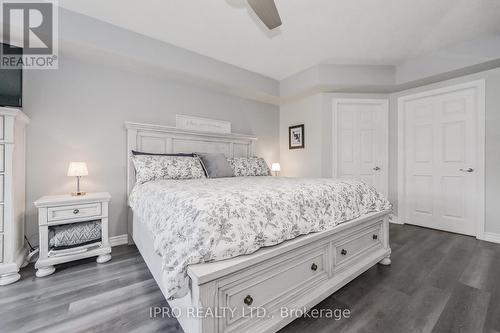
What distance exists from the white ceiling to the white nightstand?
1841mm

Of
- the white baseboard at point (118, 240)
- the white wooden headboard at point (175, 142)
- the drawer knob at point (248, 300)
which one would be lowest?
the white baseboard at point (118, 240)

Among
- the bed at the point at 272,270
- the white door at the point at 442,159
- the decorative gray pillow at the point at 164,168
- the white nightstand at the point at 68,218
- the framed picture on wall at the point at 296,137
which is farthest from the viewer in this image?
the framed picture on wall at the point at 296,137

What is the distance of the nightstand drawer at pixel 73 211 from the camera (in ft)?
6.22

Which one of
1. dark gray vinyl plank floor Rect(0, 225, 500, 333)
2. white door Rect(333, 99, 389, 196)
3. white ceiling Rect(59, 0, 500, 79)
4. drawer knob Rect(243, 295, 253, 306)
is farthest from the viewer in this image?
white door Rect(333, 99, 389, 196)

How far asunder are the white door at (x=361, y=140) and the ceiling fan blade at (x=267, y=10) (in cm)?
241

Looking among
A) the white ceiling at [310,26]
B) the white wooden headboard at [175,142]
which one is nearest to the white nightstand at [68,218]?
the white wooden headboard at [175,142]

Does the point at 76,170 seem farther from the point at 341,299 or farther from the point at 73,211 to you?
the point at 341,299

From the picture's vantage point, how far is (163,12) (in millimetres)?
2109

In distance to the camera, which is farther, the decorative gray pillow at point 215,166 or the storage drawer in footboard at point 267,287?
the decorative gray pillow at point 215,166

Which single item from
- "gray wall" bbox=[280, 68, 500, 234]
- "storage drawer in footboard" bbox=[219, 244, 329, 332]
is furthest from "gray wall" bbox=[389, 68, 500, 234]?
"storage drawer in footboard" bbox=[219, 244, 329, 332]

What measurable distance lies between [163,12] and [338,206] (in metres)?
2.44

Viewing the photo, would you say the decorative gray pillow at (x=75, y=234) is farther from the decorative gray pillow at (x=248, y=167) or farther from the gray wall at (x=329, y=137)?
the gray wall at (x=329, y=137)

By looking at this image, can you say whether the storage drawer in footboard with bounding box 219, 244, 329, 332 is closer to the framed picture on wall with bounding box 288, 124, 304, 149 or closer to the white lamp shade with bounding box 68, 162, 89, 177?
the white lamp shade with bounding box 68, 162, 89, 177

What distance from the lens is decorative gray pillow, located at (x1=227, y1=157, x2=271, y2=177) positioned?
3008 millimetres
